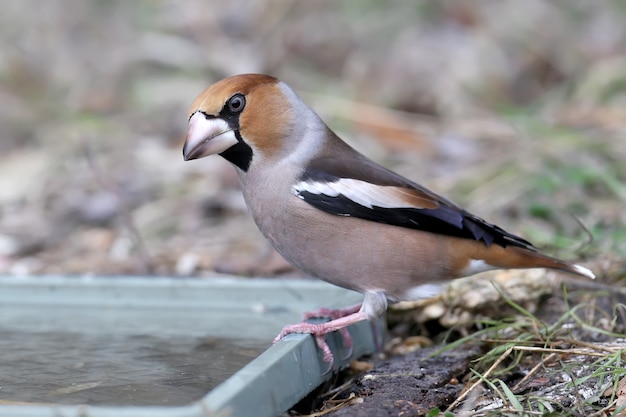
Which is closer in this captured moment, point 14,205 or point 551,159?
point 551,159

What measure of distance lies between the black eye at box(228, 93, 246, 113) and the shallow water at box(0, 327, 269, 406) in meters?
0.84

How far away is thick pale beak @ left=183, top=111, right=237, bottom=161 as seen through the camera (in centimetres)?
332

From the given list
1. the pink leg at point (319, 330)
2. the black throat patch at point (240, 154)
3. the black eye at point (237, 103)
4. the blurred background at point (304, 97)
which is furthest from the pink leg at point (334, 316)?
the blurred background at point (304, 97)

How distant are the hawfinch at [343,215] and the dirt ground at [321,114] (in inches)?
13.2

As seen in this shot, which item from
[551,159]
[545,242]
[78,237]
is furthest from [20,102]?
[545,242]

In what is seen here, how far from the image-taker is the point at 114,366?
3.11 meters


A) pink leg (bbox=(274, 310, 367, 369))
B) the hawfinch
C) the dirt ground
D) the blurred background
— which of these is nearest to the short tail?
the hawfinch

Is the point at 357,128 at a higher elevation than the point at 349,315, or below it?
higher

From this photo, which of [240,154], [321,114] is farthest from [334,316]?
[321,114]

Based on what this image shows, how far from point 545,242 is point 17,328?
2.40 m

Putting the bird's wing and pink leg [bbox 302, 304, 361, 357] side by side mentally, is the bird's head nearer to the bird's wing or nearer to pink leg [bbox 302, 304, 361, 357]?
the bird's wing

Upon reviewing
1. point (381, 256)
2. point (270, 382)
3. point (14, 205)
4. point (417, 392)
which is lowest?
point (417, 392)

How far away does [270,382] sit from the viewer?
2635 mm

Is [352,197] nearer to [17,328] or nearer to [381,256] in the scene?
[381,256]
